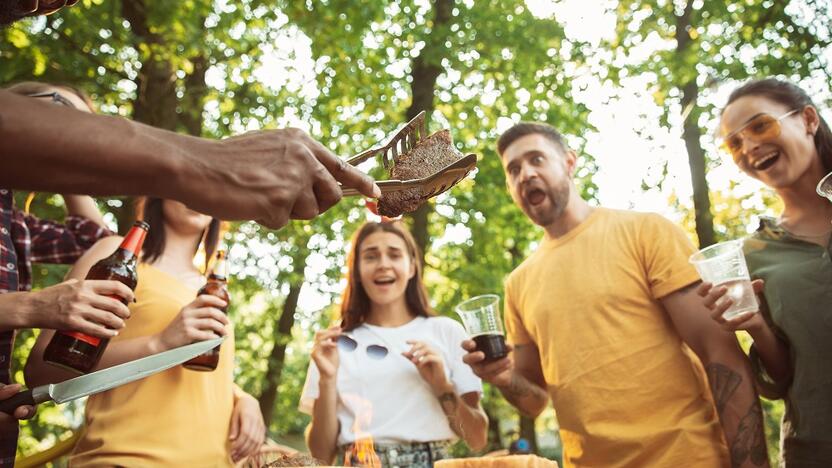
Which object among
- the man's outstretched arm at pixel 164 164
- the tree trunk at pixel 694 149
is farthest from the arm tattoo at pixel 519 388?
the tree trunk at pixel 694 149

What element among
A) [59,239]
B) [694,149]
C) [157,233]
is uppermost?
[694,149]

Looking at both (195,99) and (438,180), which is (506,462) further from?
(195,99)

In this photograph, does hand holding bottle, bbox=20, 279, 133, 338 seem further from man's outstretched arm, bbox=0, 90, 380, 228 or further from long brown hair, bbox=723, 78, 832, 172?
long brown hair, bbox=723, 78, 832, 172

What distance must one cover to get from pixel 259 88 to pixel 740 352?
28.5 feet

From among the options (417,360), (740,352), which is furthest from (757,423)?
(417,360)

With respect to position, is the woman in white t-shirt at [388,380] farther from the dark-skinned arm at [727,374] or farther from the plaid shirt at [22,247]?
the plaid shirt at [22,247]

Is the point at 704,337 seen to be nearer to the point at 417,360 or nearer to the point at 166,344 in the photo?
the point at 417,360

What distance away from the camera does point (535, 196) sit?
152 inches

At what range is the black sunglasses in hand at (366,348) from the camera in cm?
370

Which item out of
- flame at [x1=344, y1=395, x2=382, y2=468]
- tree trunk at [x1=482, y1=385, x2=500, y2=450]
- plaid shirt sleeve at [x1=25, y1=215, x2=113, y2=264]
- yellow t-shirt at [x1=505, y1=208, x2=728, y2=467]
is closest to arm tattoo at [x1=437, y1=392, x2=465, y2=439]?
flame at [x1=344, y1=395, x2=382, y2=468]

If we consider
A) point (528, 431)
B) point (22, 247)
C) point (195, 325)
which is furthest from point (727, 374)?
point (528, 431)

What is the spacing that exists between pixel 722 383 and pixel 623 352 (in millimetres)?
485

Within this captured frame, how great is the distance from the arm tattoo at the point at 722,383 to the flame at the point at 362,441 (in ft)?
5.61

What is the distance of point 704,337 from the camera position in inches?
122
